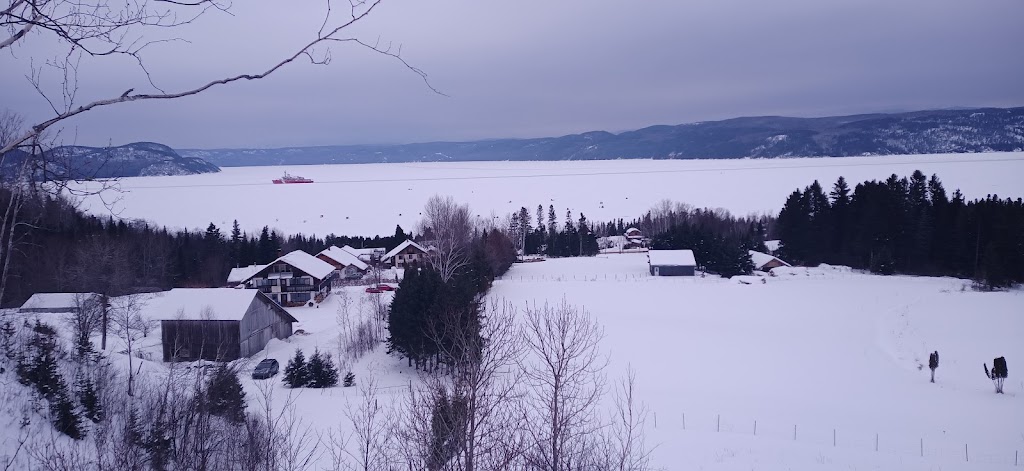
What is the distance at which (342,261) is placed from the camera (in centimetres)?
4031

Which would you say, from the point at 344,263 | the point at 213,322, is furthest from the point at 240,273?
the point at 213,322

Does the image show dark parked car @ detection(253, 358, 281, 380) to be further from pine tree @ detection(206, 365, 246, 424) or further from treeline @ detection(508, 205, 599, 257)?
treeline @ detection(508, 205, 599, 257)

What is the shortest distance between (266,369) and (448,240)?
13972 millimetres

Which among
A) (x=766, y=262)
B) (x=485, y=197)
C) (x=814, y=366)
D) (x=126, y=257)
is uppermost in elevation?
(x=485, y=197)

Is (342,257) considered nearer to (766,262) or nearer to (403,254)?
(403,254)

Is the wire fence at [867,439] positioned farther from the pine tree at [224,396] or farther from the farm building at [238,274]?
the farm building at [238,274]

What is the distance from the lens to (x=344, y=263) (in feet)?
132

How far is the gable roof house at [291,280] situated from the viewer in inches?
1259

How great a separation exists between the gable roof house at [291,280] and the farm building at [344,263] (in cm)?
651

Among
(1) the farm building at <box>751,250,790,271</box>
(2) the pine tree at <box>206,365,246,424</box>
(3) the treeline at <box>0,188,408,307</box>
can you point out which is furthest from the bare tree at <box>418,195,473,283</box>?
(1) the farm building at <box>751,250,790,271</box>

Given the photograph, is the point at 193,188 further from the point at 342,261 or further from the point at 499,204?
the point at 342,261

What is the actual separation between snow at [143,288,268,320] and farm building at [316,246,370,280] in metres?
17.6

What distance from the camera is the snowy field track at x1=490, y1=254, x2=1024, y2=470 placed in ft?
38.7

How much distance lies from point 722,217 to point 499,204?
28.3 meters
